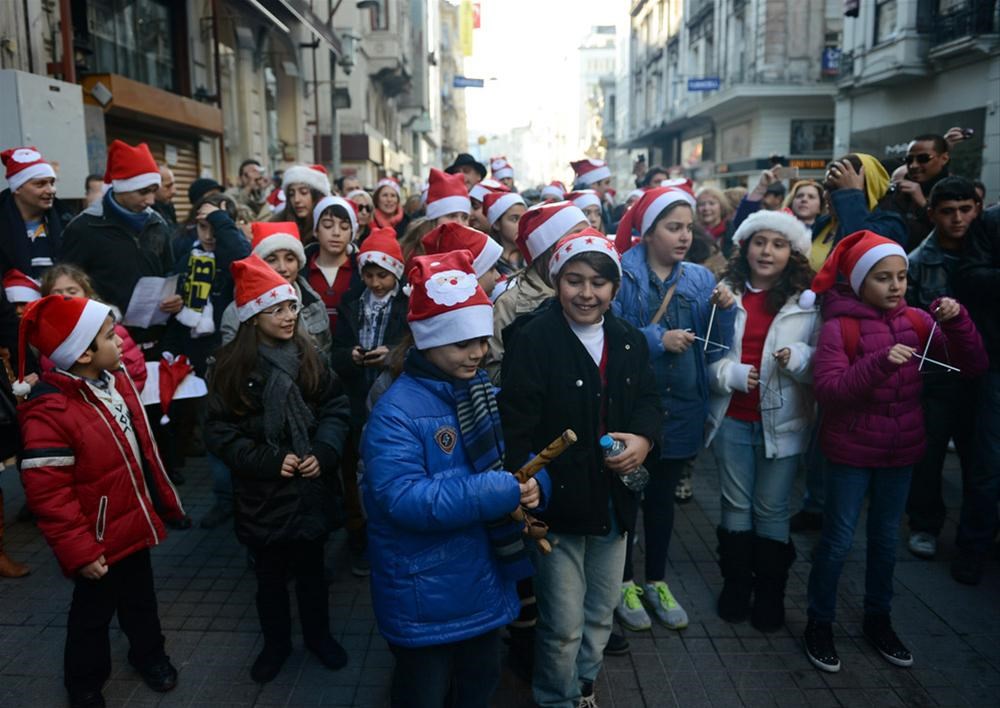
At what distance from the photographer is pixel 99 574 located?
3125 mm

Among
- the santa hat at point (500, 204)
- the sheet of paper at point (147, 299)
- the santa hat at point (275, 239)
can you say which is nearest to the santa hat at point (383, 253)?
the santa hat at point (275, 239)

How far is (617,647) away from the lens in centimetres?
386

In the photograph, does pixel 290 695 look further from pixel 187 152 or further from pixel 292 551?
pixel 187 152

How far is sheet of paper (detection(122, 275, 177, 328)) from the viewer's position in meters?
5.30

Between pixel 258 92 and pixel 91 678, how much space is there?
1587 centimetres

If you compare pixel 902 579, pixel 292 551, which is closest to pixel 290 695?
pixel 292 551

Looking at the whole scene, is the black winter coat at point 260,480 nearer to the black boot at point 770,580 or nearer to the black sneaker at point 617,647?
the black sneaker at point 617,647

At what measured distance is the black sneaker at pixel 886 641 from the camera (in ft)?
12.2

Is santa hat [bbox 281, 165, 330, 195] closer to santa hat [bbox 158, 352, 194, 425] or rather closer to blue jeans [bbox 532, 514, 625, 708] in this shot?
santa hat [bbox 158, 352, 194, 425]

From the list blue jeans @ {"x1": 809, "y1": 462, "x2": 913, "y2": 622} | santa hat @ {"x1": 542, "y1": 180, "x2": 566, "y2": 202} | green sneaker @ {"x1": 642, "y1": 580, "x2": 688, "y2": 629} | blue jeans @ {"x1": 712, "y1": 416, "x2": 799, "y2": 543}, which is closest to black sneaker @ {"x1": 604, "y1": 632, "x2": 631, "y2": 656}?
green sneaker @ {"x1": 642, "y1": 580, "x2": 688, "y2": 629}

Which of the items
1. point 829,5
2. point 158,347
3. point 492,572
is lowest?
point 492,572

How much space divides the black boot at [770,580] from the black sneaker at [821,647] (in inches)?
8.8

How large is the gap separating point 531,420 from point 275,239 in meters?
2.19

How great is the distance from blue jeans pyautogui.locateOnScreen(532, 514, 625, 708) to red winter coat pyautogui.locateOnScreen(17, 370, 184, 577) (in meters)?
1.74
